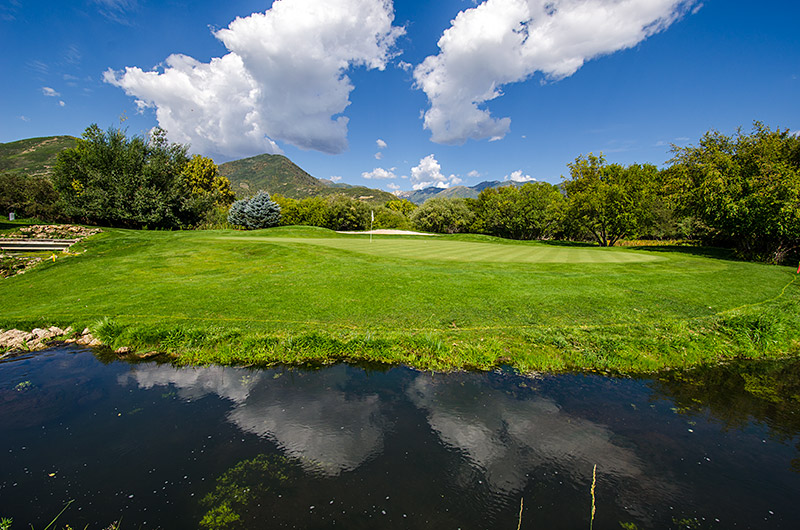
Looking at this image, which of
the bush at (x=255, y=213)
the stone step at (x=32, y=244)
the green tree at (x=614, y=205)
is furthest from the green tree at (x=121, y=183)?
the green tree at (x=614, y=205)

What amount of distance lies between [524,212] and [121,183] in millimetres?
64809

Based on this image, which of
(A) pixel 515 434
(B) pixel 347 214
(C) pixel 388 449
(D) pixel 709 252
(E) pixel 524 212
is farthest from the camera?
(B) pixel 347 214

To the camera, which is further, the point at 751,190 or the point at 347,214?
the point at 347,214

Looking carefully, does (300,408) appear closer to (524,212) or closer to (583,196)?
(583,196)

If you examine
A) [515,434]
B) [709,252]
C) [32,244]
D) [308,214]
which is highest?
[308,214]

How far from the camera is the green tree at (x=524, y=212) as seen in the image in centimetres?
6341

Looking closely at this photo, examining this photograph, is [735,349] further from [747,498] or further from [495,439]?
[495,439]

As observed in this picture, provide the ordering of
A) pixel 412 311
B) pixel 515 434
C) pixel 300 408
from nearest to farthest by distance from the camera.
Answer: pixel 515 434, pixel 300 408, pixel 412 311

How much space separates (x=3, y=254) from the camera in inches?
609

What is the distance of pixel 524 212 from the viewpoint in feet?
213

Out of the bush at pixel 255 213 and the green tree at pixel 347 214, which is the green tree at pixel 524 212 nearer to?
the green tree at pixel 347 214

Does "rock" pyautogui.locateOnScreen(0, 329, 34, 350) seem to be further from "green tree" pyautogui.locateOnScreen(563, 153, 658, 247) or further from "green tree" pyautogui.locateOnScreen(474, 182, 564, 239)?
"green tree" pyautogui.locateOnScreen(474, 182, 564, 239)

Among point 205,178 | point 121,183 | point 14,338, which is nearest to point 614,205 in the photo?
→ point 14,338

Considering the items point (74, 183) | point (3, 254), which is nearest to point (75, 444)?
point (3, 254)
